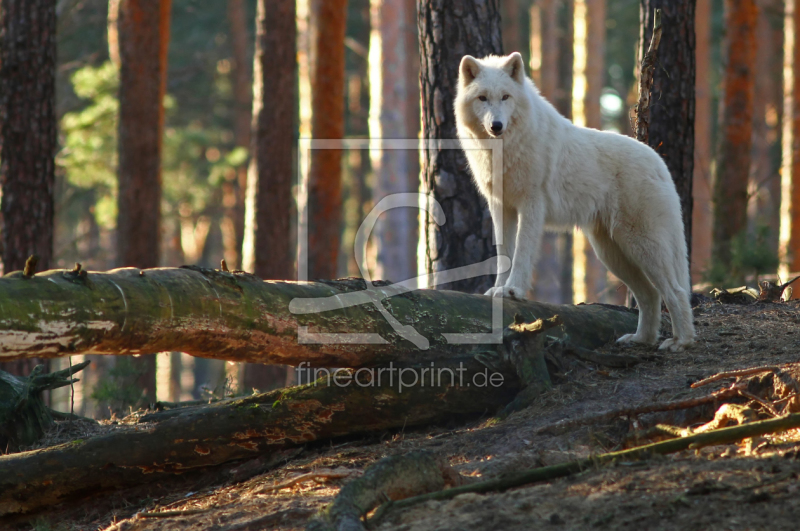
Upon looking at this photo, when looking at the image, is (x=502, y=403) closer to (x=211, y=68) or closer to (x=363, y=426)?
(x=363, y=426)

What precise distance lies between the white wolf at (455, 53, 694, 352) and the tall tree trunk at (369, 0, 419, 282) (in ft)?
24.0

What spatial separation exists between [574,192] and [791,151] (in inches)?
406

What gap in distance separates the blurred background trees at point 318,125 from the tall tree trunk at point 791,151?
0.06 meters

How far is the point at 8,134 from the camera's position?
7219 millimetres

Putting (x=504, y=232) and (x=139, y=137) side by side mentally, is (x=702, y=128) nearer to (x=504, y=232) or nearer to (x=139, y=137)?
(x=504, y=232)

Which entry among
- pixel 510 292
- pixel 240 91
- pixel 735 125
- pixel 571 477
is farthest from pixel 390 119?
pixel 571 477

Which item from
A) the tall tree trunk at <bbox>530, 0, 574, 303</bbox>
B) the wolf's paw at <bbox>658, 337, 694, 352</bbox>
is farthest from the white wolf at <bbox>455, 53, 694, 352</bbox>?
the tall tree trunk at <bbox>530, 0, 574, 303</bbox>

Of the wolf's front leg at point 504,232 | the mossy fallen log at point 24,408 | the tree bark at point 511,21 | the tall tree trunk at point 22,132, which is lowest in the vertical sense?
the mossy fallen log at point 24,408

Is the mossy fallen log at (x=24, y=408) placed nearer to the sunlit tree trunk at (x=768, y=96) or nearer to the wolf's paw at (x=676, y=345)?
the wolf's paw at (x=676, y=345)

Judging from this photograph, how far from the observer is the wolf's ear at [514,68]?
5.56 meters

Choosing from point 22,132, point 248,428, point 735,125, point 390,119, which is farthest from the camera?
point 390,119

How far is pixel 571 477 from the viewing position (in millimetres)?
3027

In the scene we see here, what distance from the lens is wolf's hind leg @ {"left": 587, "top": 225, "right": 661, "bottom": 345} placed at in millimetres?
5441

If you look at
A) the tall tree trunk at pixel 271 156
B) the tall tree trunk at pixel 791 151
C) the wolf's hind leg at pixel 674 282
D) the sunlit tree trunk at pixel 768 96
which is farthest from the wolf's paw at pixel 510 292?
the sunlit tree trunk at pixel 768 96
